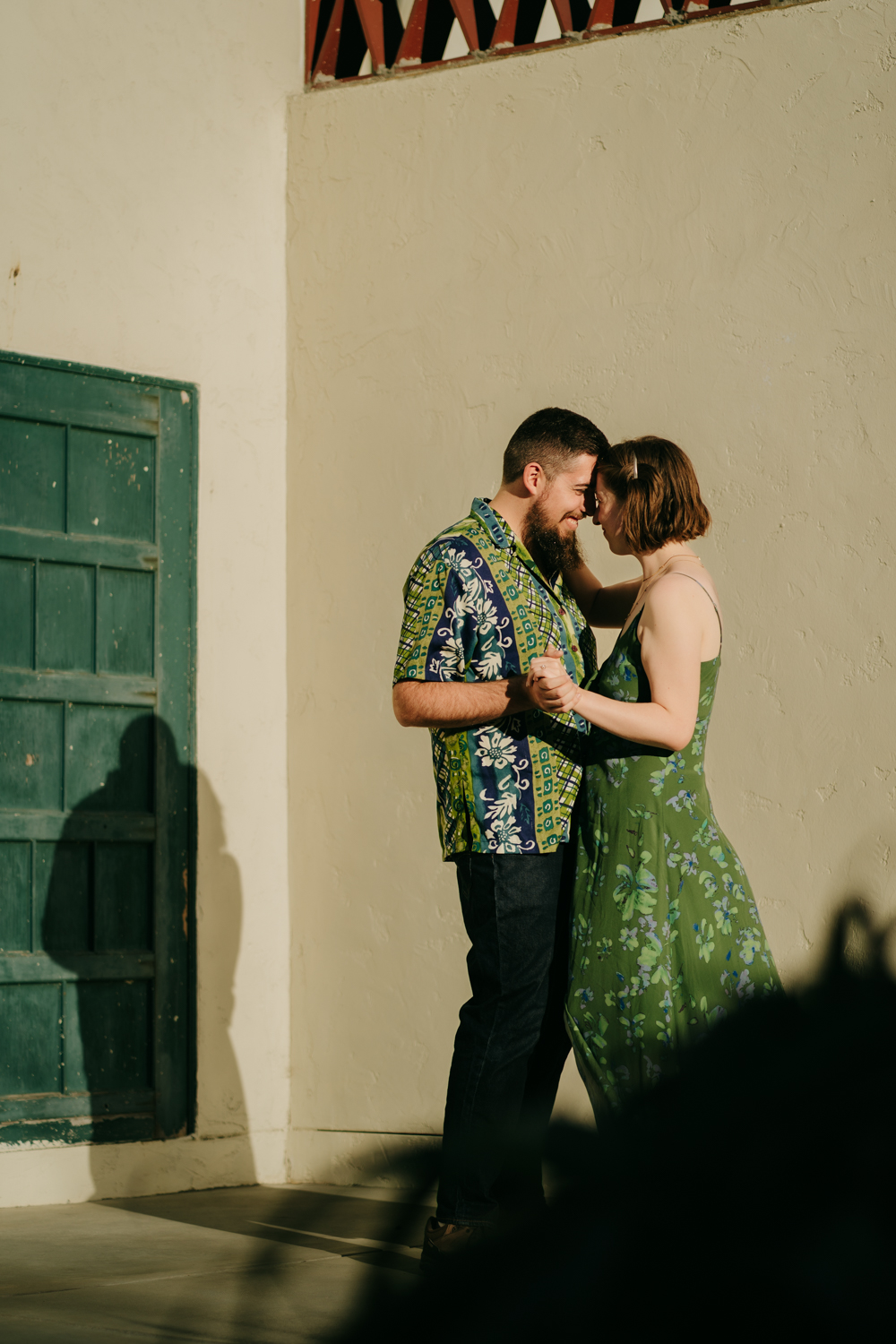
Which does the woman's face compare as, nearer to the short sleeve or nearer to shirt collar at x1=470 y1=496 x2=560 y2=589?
shirt collar at x1=470 y1=496 x2=560 y2=589

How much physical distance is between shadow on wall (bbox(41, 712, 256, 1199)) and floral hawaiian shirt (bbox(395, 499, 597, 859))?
4.92ft

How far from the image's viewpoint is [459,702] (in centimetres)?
307

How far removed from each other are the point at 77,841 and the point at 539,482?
1889mm

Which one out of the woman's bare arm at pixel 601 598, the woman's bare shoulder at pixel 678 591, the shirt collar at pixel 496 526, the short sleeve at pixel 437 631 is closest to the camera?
the woman's bare shoulder at pixel 678 591

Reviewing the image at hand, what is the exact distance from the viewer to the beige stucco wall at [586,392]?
394cm

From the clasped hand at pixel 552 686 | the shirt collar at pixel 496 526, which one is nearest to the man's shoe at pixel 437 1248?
the clasped hand at pixel 552 686

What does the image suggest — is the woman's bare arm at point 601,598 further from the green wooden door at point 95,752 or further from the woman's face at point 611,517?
the green wooden door at point 95,752

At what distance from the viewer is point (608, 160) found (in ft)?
14.3

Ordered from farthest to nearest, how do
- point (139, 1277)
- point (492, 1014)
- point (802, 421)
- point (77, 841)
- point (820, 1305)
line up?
point (77, 841) < point (802, 421) < point (139, 1277) < point (492, 1014) < point (820, 1305)

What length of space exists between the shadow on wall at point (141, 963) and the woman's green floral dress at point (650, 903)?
6.10 feet

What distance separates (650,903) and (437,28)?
329 cm

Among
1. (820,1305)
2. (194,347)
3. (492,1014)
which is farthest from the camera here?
(194,347)

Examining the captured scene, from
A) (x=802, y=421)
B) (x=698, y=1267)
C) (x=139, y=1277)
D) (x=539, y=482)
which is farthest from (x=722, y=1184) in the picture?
(x=802, y=421)

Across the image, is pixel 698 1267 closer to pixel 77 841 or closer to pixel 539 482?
pixel 539 482
